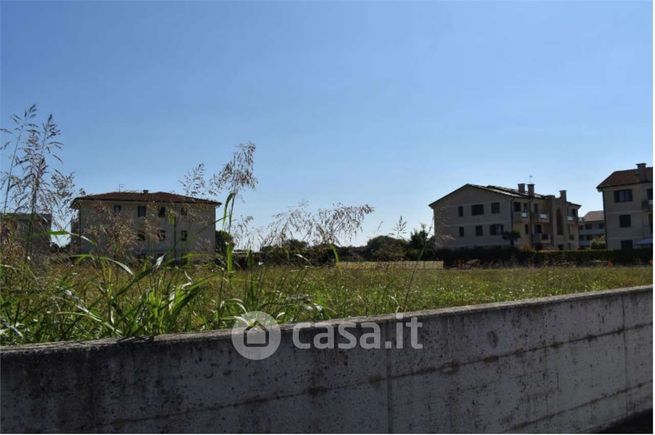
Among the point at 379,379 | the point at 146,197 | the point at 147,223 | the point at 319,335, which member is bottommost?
the point at 379,379

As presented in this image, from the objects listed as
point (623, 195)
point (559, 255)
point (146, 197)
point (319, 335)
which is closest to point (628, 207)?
point (623, 195)

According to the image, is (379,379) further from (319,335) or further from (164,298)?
(164,298)

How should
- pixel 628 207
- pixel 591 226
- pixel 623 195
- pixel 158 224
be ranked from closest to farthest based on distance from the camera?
pixel 158 224
pixel 628 207
pixel 623 195
pixel 591 226

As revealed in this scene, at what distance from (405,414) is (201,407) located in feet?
4.20

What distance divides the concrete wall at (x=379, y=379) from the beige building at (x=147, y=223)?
4.04ft

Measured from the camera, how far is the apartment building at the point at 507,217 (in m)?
62.9

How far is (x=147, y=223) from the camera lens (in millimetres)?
3906

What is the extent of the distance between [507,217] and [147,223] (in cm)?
6252

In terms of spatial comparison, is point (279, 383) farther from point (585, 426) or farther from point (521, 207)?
point (521, 207)

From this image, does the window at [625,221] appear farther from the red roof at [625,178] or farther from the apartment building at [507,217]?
the apartment building at [507,217]

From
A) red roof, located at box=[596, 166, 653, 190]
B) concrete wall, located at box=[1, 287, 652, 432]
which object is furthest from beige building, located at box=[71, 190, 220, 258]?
red roof, located at box=[596, 166, 653, 190]

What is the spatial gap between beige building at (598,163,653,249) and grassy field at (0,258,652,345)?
181 ft

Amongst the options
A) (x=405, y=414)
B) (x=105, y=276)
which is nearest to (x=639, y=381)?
(x=405, y=414)

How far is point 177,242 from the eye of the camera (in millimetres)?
3904
